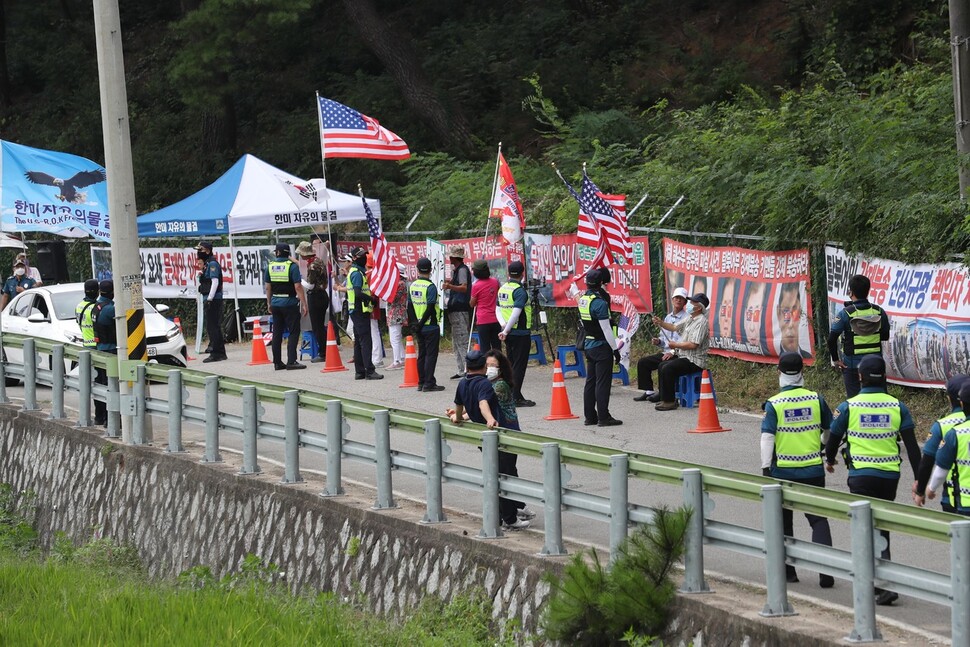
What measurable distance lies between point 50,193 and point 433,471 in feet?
46.8

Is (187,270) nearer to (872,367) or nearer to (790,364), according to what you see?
(790,364)

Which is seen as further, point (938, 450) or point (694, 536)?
point (938, 450)

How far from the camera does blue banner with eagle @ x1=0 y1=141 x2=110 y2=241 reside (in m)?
22.2

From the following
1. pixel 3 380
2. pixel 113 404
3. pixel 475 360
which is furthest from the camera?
pixel 3 380

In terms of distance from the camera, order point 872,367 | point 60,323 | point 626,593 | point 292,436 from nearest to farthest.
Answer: point 626,593 < point 872,367 < point 292,436 < point 60,323

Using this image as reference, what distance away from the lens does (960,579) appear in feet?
21.0

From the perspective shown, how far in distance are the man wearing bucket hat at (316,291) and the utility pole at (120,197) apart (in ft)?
20.9

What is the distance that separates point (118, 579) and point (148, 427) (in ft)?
7.36

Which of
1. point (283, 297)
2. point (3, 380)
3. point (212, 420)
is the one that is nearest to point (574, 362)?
point (283, 297)

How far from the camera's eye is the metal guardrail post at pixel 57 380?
16.5m

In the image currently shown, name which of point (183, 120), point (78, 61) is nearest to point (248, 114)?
point (183, 120)

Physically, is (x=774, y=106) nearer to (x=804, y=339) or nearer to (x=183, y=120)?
(x=804, y=339)

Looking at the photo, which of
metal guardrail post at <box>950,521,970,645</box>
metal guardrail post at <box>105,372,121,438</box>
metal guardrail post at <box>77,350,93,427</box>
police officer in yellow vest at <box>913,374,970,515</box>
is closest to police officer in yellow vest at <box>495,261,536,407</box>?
metal guardrail post at <box>105,372,121,438</box>

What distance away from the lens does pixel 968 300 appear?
14.3 metres
